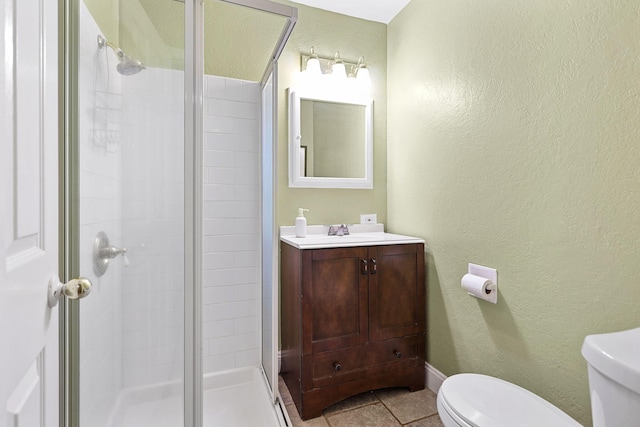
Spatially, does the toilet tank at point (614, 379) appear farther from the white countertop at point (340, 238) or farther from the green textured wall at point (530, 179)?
the white countertop at point (340, 238)

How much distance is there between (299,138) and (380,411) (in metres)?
1.69

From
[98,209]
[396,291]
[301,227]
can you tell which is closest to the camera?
[98,209]

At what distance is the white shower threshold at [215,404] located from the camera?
93 centimetres

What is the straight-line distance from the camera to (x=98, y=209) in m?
0.93

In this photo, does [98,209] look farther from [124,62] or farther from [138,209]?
[124,62]

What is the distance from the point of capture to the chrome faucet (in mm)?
2074

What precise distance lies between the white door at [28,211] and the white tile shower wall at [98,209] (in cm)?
24

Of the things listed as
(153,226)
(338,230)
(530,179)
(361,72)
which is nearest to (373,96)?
(361,72)

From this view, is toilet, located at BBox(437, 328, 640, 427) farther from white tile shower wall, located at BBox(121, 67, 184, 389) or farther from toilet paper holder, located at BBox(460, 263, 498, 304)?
white tile shower wall, located at BBox(121, 67, 184, 389)

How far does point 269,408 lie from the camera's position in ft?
5.32

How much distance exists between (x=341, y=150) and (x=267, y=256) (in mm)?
911

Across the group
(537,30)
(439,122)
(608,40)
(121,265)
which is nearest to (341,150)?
(439,122)

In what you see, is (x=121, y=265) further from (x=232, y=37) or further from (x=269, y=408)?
(x=232, y=37)

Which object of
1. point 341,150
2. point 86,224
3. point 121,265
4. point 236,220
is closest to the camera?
point 86,224
